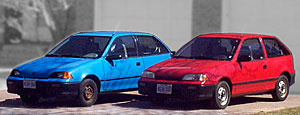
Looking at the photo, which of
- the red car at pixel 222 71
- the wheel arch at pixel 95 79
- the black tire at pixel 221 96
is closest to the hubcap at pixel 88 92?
the wheel arch at pixel 95 79

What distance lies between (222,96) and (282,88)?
2.12 metres

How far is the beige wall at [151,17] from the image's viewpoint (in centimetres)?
2255

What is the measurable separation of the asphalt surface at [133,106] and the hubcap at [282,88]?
0.17m

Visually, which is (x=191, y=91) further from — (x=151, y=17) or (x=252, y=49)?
(x=151, y=17)

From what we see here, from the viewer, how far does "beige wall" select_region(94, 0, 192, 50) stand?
2255 centimetres

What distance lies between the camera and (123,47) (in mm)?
12703

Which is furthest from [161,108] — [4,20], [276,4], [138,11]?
[4,20]

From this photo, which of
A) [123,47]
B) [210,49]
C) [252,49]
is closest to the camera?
[210,49]

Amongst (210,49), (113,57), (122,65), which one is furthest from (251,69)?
(113,57)

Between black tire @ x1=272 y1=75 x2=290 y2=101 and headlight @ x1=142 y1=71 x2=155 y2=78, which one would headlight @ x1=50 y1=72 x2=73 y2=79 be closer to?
headlight @ x1=142 y1=71 x2=155 y2=78

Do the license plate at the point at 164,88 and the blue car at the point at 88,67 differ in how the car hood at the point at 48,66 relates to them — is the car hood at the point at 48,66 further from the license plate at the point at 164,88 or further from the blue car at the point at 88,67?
the license plate at the point at 164,88

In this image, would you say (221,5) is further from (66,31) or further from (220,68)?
(220,68)

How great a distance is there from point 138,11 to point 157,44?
375 inches

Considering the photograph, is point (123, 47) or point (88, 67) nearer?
point (88, 67)
